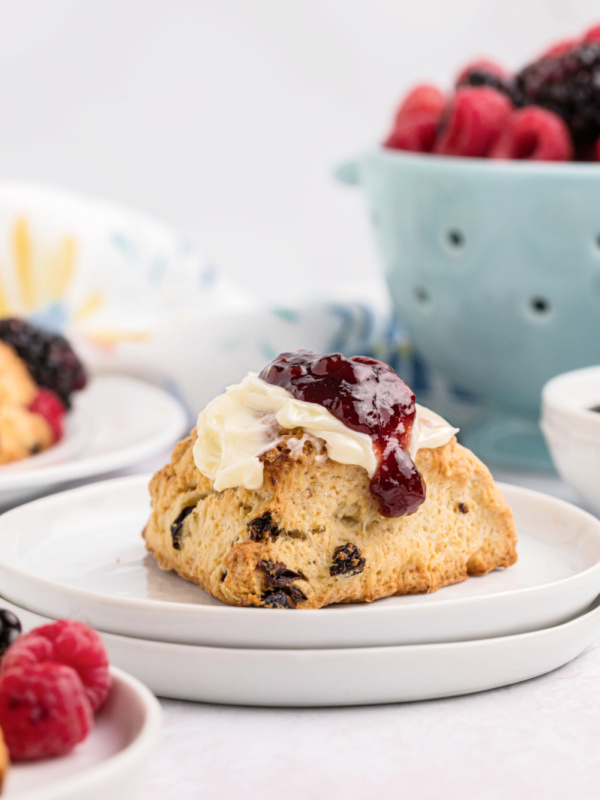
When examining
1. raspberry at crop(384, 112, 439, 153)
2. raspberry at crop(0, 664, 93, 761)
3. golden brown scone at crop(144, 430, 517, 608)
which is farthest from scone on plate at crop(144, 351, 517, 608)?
raspberry at crop(384, 112, 439, 153)

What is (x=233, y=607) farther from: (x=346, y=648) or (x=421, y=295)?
(x=421, y=295)

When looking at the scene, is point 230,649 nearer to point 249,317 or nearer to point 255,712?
point 255,712

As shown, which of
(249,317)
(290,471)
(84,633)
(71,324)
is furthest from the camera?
(71,324)

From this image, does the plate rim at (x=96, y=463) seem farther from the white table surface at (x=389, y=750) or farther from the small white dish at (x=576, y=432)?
the small white dish at (x=576, y=432)

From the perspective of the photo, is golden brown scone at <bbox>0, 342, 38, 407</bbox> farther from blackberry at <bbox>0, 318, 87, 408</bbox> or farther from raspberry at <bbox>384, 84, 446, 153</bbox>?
raspberry at <bbox>384, 84, 446, 153</bbox>

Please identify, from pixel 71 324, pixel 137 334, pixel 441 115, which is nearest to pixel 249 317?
pixel 137 334

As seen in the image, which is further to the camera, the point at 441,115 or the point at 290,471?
the point at 441,115

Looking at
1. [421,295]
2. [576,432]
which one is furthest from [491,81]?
[576,432]
